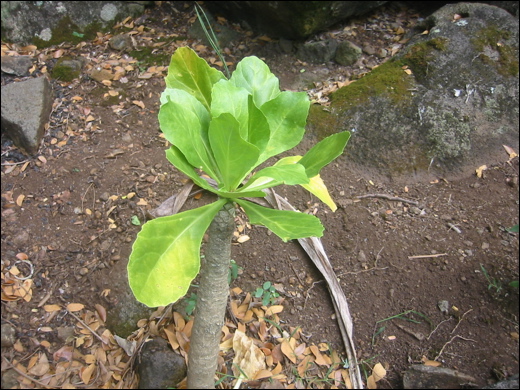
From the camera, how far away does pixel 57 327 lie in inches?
69.1

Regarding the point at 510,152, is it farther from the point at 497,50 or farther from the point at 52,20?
the point at 52,20

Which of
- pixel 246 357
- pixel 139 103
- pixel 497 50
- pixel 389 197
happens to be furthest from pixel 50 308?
pixel 497 50

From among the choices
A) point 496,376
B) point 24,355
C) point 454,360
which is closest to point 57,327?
point 24,355

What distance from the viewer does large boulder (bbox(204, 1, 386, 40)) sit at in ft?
9.53

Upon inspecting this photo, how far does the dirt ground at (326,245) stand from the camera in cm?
179

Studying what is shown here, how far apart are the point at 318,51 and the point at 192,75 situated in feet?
6.66

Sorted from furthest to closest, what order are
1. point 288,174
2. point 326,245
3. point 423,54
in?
point 423,54 < point 326,245 < point 288,174

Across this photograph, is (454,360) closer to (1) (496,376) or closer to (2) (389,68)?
(1) (496,376)

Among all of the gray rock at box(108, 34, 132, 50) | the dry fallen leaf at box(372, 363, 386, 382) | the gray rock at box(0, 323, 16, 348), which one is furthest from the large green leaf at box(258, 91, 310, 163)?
the gray rock at box(108, 34, 132, 50)

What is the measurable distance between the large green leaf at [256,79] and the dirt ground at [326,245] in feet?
3.02

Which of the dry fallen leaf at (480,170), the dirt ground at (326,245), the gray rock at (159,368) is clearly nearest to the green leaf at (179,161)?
the gray rock at (159,368)

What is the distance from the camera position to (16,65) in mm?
2963

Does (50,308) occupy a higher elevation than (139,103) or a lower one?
lower

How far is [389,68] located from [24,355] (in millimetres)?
2439
